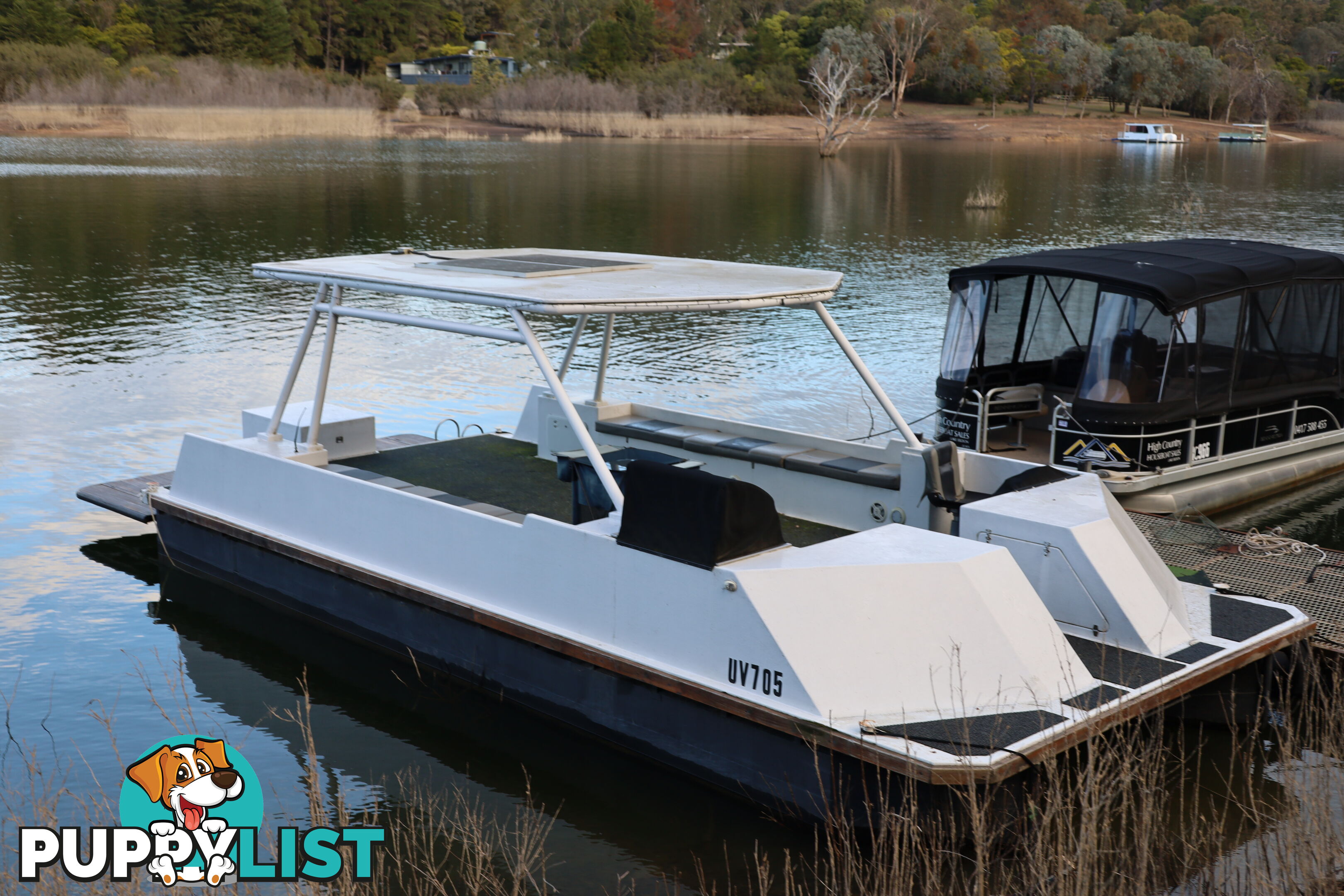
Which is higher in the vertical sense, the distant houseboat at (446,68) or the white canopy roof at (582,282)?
the distant houseboat at (446,68)

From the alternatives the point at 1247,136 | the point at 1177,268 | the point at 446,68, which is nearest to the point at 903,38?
the point at 1247,136

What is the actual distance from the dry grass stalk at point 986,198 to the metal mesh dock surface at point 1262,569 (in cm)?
2807

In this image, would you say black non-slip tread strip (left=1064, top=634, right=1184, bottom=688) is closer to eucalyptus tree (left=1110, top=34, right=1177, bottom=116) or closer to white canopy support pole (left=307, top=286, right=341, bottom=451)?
white canopy support pole (left=307, top=286, right=341, bottom=451)

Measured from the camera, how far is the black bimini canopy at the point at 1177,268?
10000 mm

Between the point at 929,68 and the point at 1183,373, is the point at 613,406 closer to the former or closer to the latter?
the point at 1183,373

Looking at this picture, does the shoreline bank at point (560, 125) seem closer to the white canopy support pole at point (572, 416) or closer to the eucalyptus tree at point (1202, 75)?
the eucalyptus tree at point (1202, 75)

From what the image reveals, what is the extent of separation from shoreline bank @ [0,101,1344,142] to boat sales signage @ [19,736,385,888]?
5404cm

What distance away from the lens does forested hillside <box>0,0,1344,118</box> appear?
262 feet

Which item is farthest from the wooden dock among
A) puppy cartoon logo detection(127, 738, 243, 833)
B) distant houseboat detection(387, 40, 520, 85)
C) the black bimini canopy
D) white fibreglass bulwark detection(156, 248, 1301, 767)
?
distant houseboat detection(387, 40, 520, 85)

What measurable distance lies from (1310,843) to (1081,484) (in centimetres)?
271

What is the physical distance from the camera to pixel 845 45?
8788cm

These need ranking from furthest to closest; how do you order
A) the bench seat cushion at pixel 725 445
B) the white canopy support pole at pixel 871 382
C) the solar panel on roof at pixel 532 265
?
the bench seat cushion at pixel 725 445 < the solar panel on roof at pixel 532 265 < the white canopy support pole at pixel 871 382

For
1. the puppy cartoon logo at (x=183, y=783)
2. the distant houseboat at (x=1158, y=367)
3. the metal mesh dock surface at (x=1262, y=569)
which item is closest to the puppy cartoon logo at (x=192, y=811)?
the puppy cartoon logo at (x=183, y=783)

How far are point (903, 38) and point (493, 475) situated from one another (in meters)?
87.8
